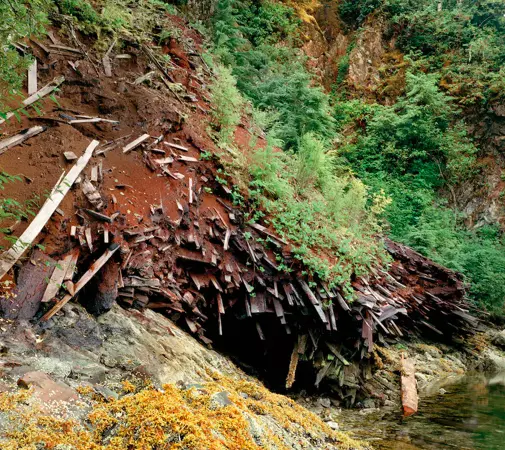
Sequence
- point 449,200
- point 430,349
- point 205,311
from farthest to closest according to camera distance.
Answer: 1. point 449,200
2. point 430,349
3. point 205,311

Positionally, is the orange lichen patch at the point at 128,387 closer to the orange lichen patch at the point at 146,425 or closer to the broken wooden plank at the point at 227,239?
the orange lichen patch at the point at 146,425

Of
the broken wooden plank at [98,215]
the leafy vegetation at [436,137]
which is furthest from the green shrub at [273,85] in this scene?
the broken wooden plank at [98,215]

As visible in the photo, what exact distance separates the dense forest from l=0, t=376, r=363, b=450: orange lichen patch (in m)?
4.45

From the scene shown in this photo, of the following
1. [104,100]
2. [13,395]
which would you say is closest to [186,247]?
[104,100]

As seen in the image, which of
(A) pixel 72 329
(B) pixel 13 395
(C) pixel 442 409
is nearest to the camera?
(B) pixel 13 395

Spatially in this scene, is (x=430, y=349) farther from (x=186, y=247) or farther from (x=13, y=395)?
(x=13, y=395)

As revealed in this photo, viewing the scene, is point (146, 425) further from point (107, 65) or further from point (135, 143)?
point (107, 65)

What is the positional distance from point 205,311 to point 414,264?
Answer: 9064 millimetres

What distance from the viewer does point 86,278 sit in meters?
4.08

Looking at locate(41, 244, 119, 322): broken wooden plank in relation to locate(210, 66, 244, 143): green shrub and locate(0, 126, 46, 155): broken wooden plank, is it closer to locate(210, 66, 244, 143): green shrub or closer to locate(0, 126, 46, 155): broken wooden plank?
locate(0, 126, 46, 155): broken wooden plank

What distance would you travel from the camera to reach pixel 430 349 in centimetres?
1252

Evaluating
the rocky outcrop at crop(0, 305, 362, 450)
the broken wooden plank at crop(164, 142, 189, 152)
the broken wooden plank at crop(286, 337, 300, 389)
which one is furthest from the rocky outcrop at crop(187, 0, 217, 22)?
the rocky outcrop at crop(0, 305, 362, 450)

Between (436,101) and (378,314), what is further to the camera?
(436,101)

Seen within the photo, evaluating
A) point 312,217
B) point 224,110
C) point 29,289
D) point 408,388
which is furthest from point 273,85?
point 29,289
